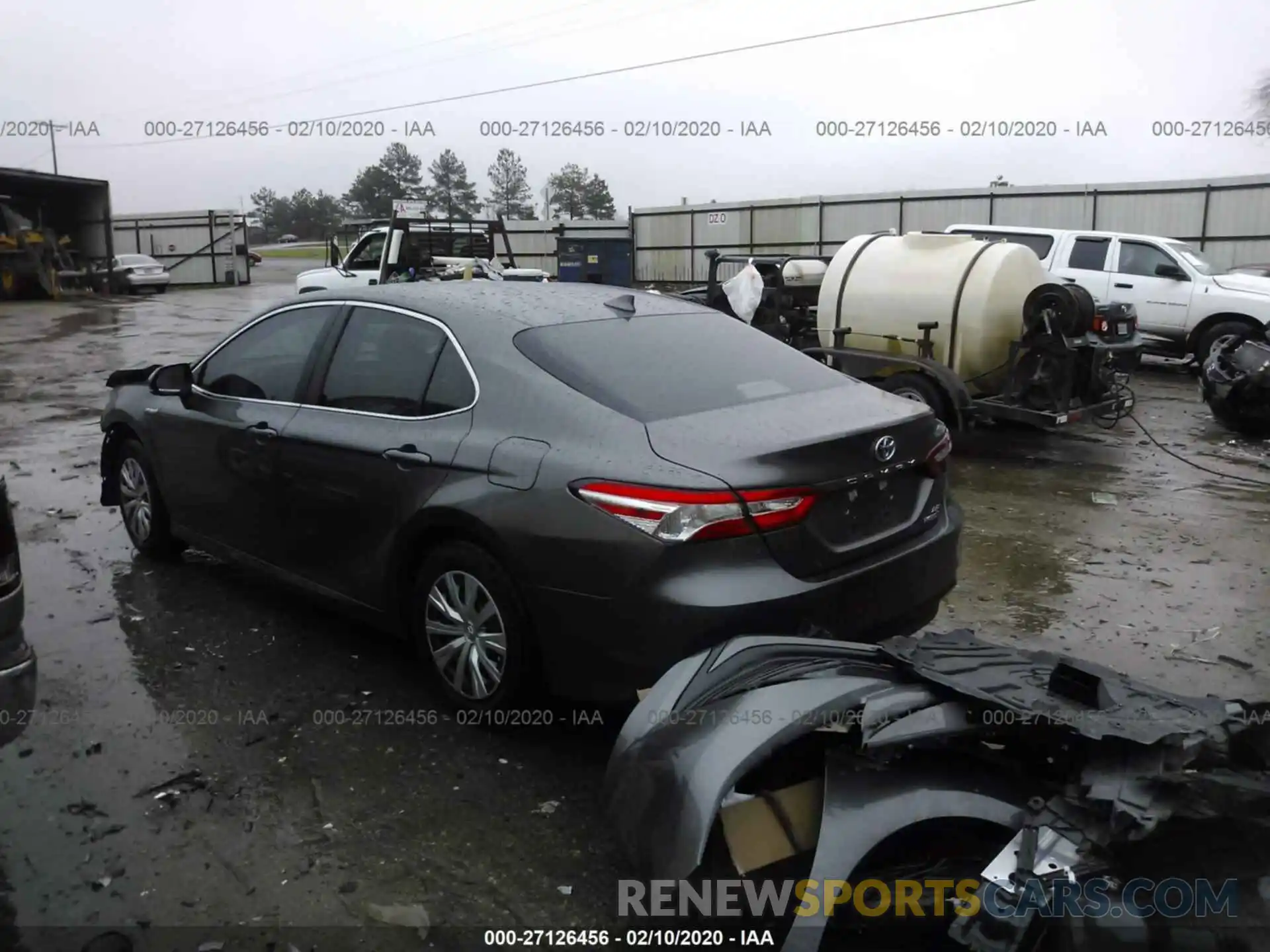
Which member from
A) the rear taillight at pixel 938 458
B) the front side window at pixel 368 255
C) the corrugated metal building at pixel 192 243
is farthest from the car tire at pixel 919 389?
the corrugated metal building at pixel 192 243

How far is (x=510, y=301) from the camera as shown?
436cm

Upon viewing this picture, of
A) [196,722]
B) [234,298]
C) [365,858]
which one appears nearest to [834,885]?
[365,858]

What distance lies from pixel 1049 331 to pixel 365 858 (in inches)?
279

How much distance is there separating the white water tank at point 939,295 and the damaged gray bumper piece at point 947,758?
6557 millimetres

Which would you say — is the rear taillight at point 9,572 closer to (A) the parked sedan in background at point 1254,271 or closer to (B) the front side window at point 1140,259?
(B) the front side window at point 1140,259

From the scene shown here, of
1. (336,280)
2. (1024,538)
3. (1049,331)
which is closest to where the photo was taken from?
(1024,538)

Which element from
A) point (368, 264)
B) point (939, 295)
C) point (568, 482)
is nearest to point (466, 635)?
point (568, 482)

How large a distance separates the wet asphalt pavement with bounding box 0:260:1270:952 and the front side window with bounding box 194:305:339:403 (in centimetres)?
110

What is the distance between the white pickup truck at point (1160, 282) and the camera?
43.2ft

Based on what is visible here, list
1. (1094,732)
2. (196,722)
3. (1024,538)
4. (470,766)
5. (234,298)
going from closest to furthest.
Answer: (1094,732) < (470,766) < (196,722) < (1024,538) < (234,298)

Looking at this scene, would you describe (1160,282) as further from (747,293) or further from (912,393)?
(912,393)

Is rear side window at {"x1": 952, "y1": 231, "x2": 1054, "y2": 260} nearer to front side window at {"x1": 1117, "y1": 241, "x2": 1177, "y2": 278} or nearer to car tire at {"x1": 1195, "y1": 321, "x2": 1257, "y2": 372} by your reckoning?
front side window at {"x1": 1117, "y1": 241, "x2": 1177, "y2": 278}

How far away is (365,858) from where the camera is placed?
319cm

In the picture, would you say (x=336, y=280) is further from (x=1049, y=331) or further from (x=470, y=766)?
(x=470, y=766)
